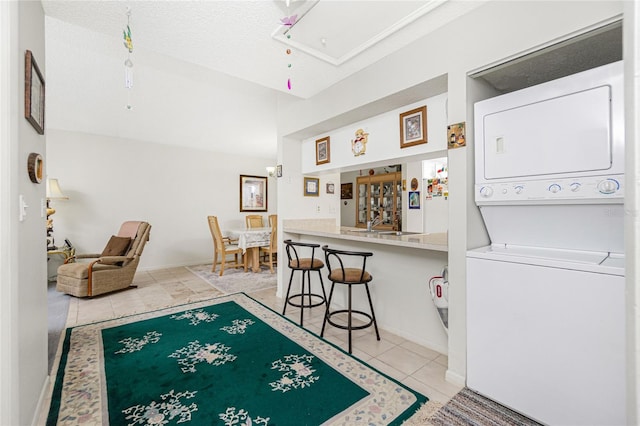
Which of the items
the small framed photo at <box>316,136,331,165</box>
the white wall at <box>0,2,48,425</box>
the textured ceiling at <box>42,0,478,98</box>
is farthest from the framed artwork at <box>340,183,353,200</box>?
the white wall at <box>0,2,48,425</box>

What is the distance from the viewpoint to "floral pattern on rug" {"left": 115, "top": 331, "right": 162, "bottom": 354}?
2.30 m

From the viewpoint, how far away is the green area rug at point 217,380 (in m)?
1.58

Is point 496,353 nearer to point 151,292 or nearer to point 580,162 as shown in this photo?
point 580,162

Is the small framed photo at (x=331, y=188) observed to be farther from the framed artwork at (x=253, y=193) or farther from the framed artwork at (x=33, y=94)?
the framed artwork at (x=253, y=193)

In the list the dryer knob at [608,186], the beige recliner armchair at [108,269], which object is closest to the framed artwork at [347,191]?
the beige recliner armchair at [108,269]

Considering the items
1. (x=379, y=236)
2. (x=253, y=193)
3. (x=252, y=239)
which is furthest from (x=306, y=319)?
(x=253, y=193)

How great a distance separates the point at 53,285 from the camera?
432 centimetres

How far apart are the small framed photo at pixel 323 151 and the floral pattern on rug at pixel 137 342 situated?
8.17 feet

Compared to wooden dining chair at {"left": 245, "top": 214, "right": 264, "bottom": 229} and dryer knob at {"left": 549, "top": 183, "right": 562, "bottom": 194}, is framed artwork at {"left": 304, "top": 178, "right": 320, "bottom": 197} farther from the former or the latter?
wooden dining chair at {"left": 245, "top": 214, "right": 264, "bottom": 229}

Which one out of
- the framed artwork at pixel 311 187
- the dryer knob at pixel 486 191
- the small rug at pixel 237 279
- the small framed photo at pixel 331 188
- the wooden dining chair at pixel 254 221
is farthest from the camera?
the wooden dining chair at pixel 254 221

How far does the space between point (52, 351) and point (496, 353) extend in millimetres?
3331

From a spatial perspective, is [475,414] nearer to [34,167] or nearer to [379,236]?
[379,236]

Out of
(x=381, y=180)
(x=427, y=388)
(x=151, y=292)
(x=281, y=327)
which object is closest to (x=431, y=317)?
(x=427, y=388)

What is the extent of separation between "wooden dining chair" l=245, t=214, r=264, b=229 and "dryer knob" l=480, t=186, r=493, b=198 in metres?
5.41
